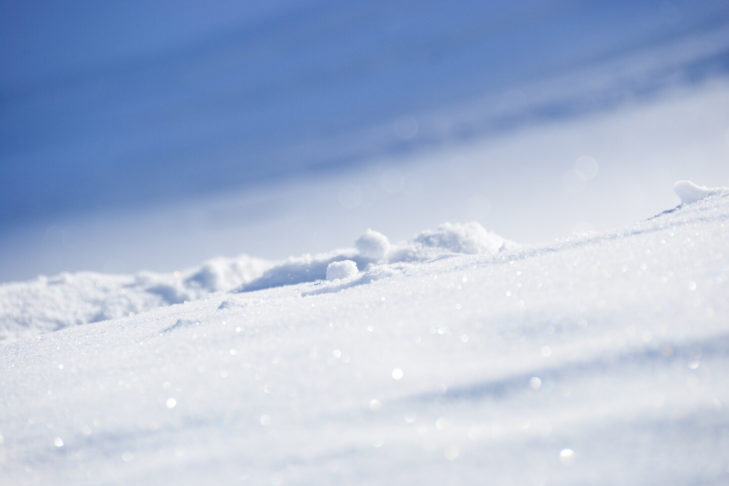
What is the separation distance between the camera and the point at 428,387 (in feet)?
6.99

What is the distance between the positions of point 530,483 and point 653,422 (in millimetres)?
454

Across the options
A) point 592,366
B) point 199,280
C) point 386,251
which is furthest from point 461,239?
point 199,280

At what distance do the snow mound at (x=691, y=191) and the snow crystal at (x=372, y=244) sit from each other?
3447mm

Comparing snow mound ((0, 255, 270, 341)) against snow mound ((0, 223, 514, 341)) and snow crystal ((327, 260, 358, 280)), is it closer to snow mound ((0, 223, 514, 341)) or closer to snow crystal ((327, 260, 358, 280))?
snow mound ((0, 223, 514, 341))

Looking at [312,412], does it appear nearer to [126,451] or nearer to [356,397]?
[356,397]

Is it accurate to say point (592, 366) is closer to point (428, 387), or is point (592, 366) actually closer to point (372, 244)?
point (428, 387)

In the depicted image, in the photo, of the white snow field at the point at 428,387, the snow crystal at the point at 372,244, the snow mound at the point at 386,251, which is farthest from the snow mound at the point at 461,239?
the white snow field at the point at 428,387

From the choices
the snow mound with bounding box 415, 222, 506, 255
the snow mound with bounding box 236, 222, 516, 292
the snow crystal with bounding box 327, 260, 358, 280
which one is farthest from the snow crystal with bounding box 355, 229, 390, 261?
the snow crystal with bounding box 327, 260, 358, 280

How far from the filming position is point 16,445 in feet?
7.58

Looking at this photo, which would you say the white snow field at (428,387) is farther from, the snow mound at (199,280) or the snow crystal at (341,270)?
the snow crystal at (341,270)

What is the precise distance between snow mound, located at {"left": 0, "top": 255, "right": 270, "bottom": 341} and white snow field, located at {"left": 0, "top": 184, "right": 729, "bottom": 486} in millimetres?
6527

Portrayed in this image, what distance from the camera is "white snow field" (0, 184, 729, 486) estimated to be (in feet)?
5.59

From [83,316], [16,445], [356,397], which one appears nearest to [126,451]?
[16,445]

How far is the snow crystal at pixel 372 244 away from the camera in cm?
743
